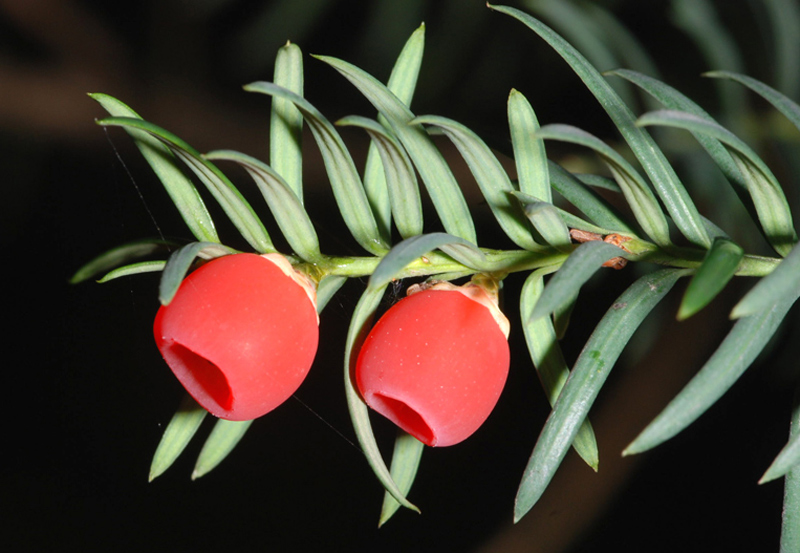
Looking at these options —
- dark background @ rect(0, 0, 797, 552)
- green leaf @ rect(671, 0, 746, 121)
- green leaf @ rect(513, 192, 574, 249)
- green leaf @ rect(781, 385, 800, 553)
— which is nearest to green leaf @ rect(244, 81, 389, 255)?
green leaf @ rect(513, 192, 574, 249)

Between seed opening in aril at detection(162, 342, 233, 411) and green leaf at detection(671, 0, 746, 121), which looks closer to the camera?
seed opening in aril at detection(162, 342, 233, 411)

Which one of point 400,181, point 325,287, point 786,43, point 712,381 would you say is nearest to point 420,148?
point 400,181

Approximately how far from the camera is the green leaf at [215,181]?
383 mm

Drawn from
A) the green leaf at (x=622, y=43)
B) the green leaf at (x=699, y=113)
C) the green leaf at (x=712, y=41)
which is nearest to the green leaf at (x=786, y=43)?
the green leaf at (x=712, y=41)

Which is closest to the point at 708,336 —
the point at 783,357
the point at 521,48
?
the point at 783,357

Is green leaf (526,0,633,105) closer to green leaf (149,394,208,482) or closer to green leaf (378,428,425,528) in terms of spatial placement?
green leaf (378,428,425,528)

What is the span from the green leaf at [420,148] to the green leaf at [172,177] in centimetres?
15

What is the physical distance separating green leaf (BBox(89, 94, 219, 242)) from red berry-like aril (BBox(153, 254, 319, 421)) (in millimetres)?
70

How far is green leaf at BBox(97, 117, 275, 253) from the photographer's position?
383 millimetres

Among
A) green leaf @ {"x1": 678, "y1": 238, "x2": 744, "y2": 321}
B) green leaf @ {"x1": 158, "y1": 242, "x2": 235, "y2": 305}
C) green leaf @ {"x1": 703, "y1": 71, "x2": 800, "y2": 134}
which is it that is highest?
green leaf @ {"x1": 703, "y1": 71, "x2": 800, "y2": 134}

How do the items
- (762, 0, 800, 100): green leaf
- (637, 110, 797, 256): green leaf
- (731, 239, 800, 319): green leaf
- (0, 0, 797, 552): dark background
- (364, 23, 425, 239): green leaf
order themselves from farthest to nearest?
1. (0, 0, 797, 552): dark background
2. (762, 0, 800, 100): green leaf
3. (364, 23, 425, 239): green leaf
4. (637, 110, 797, 256): green leaf
5. (731, 239, 800, 319): green leaf

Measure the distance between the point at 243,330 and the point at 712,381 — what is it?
30 centimetres

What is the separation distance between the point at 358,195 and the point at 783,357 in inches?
41.1

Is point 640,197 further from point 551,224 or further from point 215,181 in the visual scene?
point 215,181
